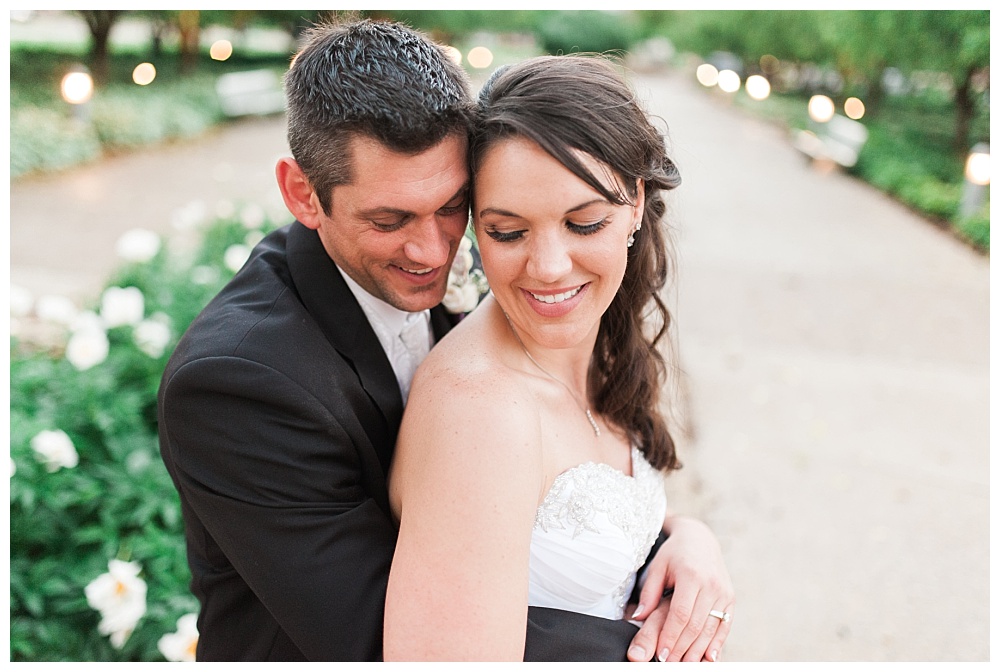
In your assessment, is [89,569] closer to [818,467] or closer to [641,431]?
[641,431]

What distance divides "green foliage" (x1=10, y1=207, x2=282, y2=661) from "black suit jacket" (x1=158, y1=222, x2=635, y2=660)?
1284 millimetres

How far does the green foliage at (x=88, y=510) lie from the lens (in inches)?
118

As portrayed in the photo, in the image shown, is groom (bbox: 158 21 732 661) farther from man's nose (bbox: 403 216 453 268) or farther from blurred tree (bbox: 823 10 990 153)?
blurred tree (bbox: 823 10 990 153)

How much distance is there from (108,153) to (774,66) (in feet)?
106

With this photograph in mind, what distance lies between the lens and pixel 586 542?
6.88ft

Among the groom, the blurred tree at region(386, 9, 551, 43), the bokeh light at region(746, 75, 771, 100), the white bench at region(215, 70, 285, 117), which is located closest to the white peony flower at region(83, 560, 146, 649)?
the groom

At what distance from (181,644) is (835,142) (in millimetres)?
16387

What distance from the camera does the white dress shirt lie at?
7.70 ft

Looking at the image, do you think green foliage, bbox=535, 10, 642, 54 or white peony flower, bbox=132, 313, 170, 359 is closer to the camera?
white peony flower, bbox=132, 313, 170, 359

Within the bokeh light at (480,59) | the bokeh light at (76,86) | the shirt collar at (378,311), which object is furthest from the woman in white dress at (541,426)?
the bokeh light at (480,59)

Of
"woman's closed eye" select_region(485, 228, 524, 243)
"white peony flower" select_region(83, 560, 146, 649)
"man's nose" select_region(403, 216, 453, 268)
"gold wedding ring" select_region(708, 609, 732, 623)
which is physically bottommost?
"white peony flower" select_region(83, 560, 146, 649)

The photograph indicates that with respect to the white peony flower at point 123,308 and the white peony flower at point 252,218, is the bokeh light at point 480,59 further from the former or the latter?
the white peony flower at point 123,308

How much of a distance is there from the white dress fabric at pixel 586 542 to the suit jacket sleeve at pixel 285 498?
43 cm

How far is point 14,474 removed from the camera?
3170 mm
